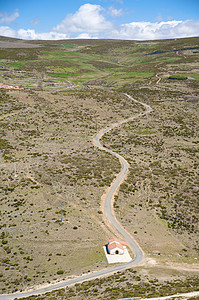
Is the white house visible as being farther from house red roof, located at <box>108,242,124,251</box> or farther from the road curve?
the road curve

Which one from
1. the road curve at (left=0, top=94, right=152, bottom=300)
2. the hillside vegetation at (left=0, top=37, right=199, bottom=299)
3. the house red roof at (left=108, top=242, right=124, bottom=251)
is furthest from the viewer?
the house red roof at (left=108, top=242, right=124, bottom=251)

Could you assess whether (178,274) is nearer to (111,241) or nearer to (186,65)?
(111,241)

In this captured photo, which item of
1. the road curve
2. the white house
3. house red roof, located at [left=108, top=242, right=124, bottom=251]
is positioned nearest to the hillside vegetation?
the road curve

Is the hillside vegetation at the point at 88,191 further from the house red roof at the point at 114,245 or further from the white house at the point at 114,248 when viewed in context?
the house red roof at the point at 114,245

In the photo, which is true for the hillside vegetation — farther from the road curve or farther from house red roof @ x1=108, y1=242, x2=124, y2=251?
house red roof @ x1=108, y1=242, x2=124, y2=251

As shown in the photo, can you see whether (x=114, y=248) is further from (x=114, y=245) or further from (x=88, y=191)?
(x=88, y=191)

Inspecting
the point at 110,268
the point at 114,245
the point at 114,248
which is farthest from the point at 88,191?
the point at 110,268

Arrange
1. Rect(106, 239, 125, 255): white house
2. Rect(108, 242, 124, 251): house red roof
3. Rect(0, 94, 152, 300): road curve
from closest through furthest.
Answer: Rect(0, 94, 152, 300): road curve
Rect(106, 239, 125, 255): white house
Rect(108, 242, 124, 251): house red roof

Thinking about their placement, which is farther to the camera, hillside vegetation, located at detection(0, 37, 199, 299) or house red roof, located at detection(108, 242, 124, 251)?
house red roof, located at detection(108, 242, 124, 251)
